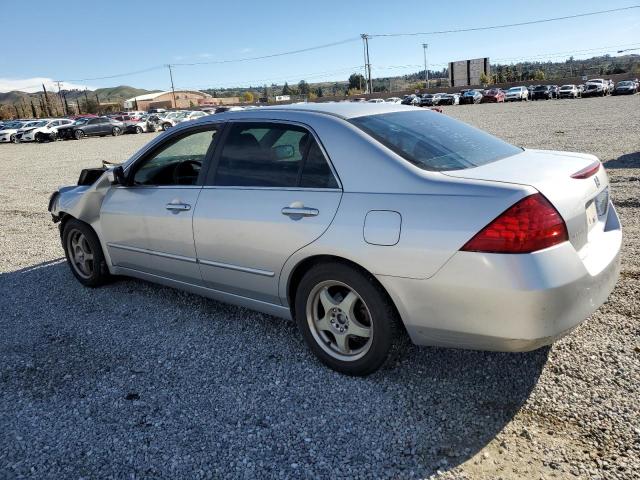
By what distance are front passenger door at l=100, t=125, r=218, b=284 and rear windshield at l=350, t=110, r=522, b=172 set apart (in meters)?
1.34

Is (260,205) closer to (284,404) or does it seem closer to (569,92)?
(284,404)

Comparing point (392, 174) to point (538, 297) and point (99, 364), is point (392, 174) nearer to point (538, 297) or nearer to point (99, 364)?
point (538, 297)

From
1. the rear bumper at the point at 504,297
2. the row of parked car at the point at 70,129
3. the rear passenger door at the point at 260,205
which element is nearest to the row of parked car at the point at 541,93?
the row of parked car at the point at 70,129

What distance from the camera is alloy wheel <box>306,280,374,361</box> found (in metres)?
3.10

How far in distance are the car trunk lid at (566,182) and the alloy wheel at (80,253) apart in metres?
3.75

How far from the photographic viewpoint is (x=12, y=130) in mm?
38125

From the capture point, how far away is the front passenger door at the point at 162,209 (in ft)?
12.9

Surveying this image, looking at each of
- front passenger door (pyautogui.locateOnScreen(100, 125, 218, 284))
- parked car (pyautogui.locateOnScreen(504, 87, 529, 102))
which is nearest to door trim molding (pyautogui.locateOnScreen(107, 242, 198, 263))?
front passenger door (pyautogui.locateOnScreen(100, 125, 218, 284))

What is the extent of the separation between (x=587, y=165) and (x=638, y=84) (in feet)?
202

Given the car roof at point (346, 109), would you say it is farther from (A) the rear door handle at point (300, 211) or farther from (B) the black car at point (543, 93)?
(B) the black car at point (543, 93)

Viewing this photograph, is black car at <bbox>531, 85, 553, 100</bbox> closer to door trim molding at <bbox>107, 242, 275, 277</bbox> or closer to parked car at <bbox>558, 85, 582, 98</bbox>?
parked car at <bbox>558, 85, 582, 98</bbox>

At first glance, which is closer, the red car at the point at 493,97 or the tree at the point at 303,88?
the red car at the point at 493,97

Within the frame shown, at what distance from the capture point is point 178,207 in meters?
3.91

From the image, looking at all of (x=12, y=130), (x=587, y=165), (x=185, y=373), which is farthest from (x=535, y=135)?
(x=12, y=130)
